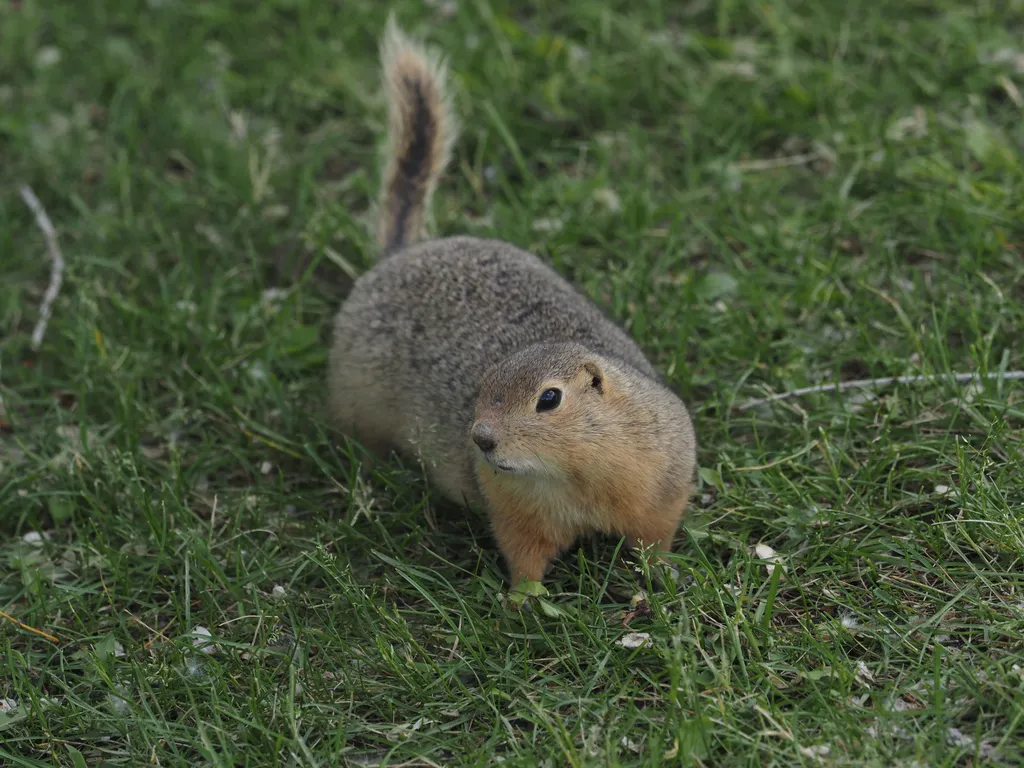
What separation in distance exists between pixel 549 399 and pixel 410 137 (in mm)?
2208

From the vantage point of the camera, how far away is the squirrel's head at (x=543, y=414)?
348 centimetres

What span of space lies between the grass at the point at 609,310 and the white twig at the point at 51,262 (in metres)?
0.05

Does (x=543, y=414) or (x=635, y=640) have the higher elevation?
(x=543, y=414)

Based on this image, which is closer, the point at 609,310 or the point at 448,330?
the point at 448,330

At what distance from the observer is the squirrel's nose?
3457 mm

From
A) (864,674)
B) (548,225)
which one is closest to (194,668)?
(864,674)

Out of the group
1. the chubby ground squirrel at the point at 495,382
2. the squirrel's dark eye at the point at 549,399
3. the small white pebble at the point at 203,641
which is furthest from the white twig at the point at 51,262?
the squirrel's dark eye at the point at 549,399

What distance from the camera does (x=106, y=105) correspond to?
6949mm

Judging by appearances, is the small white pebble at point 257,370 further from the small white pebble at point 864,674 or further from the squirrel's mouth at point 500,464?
the small white pebble at point 864,674

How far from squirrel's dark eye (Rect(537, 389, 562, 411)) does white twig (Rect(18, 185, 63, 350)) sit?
2898 millimetres

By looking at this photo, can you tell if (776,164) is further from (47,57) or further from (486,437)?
(47,57)

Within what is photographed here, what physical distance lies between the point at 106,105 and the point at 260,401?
9.45ft

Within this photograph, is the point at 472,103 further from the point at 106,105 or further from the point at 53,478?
the point at 53,478

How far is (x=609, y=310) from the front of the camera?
521cm
